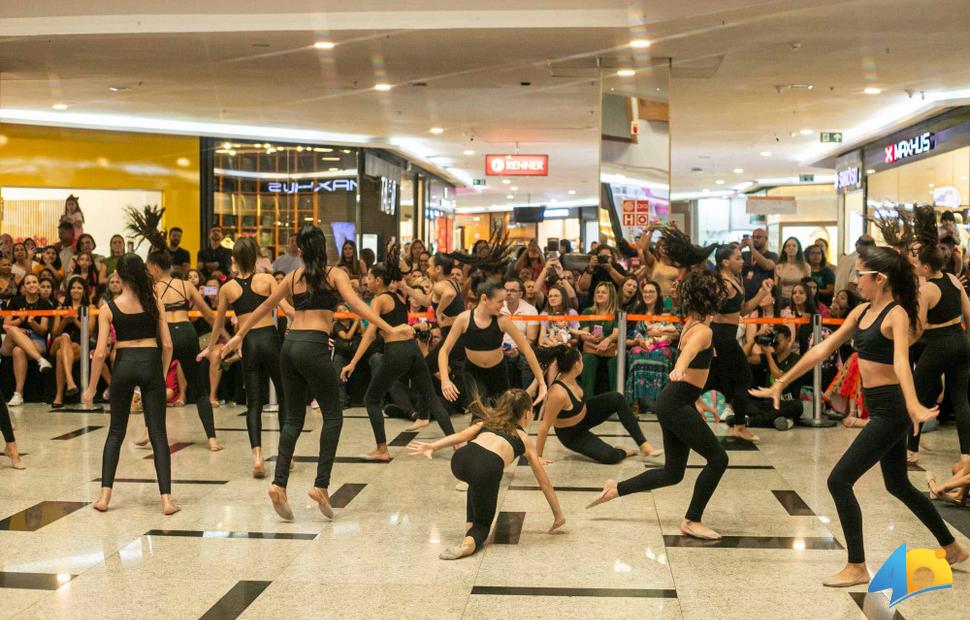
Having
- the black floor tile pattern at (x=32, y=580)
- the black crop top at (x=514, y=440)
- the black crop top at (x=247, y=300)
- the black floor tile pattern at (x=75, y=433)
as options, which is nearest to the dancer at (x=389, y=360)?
the black crop top at (x=247, y=300)

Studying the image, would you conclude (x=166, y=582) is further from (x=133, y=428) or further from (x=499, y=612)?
(x=133, y=428)

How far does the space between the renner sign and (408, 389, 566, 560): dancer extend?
53.6 feet

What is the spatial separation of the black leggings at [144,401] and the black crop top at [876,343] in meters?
3.86

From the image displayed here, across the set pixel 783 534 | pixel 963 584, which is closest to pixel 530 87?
pixel 783 534

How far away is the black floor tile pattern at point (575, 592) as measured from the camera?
15.2ft

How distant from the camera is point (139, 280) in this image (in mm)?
6211

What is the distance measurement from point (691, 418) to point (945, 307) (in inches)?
83.1

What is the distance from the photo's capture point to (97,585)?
4730 mm

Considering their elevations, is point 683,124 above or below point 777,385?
above

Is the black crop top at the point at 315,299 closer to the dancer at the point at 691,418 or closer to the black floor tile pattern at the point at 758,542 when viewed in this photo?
the dancer at the point at 691,418

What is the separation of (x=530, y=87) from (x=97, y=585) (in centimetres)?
1075

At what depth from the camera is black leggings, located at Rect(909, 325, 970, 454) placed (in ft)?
21.8

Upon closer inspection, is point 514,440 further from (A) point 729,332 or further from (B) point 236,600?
(A) point 729,332

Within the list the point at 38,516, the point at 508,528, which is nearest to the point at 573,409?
the point at 508,528
